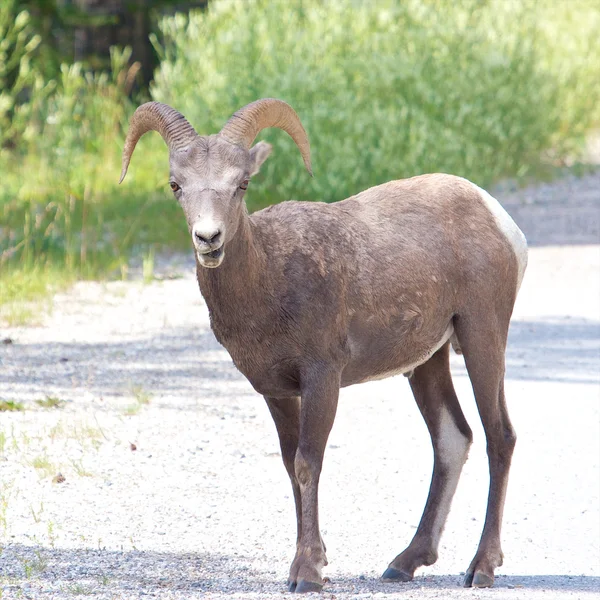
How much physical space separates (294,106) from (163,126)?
8737 mm

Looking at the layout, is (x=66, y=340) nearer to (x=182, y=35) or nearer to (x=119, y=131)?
(x=182, y=35)

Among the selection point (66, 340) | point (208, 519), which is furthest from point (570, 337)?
point (208, 519)

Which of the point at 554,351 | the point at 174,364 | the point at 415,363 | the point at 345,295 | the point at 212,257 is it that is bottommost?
the point at 174,364

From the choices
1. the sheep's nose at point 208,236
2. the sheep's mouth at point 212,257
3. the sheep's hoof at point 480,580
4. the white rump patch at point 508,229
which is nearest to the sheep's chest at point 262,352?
the sheep's mouth at point 212,257

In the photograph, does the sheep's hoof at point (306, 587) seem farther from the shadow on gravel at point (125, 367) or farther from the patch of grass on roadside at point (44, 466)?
the shadow on gravel at point (125, 367)

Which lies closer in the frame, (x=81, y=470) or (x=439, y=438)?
(x=439, y=438)

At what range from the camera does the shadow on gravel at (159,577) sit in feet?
15.9

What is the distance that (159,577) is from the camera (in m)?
5.04

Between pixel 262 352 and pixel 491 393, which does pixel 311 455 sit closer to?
pixel 262 352

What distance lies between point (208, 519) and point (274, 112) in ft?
6.85

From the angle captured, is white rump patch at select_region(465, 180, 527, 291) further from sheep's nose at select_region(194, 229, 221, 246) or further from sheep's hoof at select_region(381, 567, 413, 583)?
sheep's nose at select_region(194, 229, 221, 246)

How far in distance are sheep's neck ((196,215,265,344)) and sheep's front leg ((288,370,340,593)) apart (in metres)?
0.36

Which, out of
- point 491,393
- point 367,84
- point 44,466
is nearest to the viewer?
point 491,393

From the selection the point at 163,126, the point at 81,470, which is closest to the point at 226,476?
the point at 81,470
